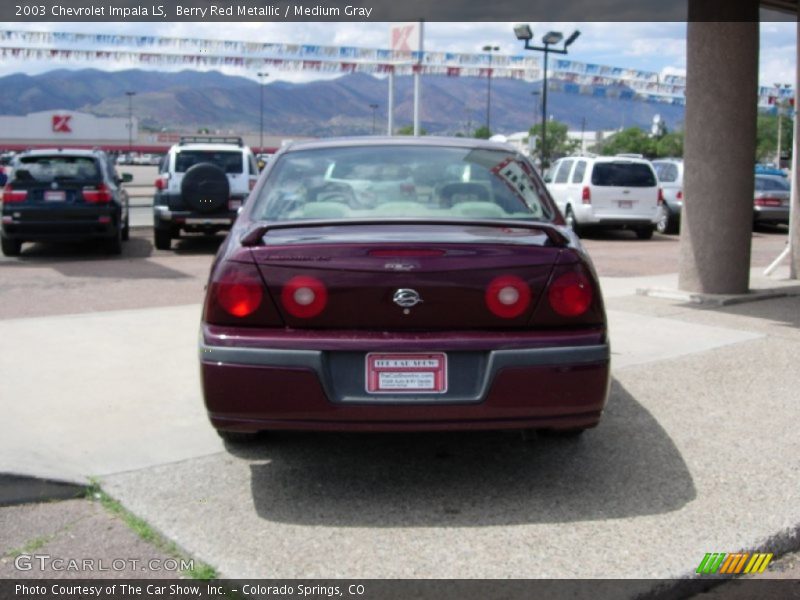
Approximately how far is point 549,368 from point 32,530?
2.23 meters

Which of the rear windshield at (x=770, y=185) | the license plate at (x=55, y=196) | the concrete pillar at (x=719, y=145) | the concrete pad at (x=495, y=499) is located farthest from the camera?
the rear windshield at (x=770, y=185)

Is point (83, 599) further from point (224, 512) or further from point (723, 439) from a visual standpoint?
point (723, 439)

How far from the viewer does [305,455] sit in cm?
490

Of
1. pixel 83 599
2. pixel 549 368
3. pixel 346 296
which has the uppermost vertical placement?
pixel 346 296

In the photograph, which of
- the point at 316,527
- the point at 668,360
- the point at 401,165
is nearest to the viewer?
the point at 316,527

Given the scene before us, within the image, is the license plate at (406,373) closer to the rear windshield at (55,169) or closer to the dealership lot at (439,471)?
the dealership lot at (439,471)

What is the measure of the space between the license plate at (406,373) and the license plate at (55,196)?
11510 millimetres

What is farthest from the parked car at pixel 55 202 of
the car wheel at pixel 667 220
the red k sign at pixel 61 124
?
the red k sign at pixel 61 124

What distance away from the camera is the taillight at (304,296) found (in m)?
4.08

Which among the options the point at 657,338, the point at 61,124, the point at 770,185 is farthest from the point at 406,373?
the point at 61,124

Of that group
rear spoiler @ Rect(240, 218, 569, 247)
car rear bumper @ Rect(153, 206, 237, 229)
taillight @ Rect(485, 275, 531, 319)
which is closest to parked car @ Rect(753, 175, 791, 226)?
car rear bumper @ Rect(153, 206, 237, 229)

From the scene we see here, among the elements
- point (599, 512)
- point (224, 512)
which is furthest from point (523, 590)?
point (224, 512)

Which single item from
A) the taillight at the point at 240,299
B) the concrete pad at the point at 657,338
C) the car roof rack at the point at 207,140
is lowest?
the concrete pad at the point at 657,338

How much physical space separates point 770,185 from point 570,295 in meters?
20.8
